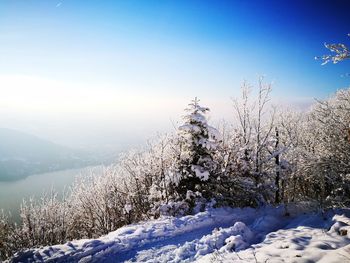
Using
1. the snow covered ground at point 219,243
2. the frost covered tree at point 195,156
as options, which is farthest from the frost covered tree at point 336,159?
the frost covered tree at point 195,156

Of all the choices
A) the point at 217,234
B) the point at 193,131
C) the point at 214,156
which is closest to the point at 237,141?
the point at 214,156

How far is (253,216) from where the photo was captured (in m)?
13.3

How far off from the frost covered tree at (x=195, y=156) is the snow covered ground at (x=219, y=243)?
2.88 metres

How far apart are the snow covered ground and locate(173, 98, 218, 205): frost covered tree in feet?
9.45

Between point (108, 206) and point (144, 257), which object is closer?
point (144, 257)

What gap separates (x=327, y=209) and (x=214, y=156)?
7.59 metres

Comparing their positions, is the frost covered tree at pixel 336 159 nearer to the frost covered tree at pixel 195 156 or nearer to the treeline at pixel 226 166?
the treeline at pixel 226 166

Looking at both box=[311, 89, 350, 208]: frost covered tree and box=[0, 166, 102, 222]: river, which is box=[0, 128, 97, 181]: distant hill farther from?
box=[311, 89, 350, 208]: frost covered tree

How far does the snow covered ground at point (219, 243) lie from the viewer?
7.04 meters

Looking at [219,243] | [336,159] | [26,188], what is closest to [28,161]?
[26,188]

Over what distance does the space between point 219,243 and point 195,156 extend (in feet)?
21.9

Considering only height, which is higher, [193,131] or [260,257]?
[193,131]

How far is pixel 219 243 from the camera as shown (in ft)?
28.9

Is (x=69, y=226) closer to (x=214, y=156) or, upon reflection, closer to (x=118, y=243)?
(x=214, y=156)
